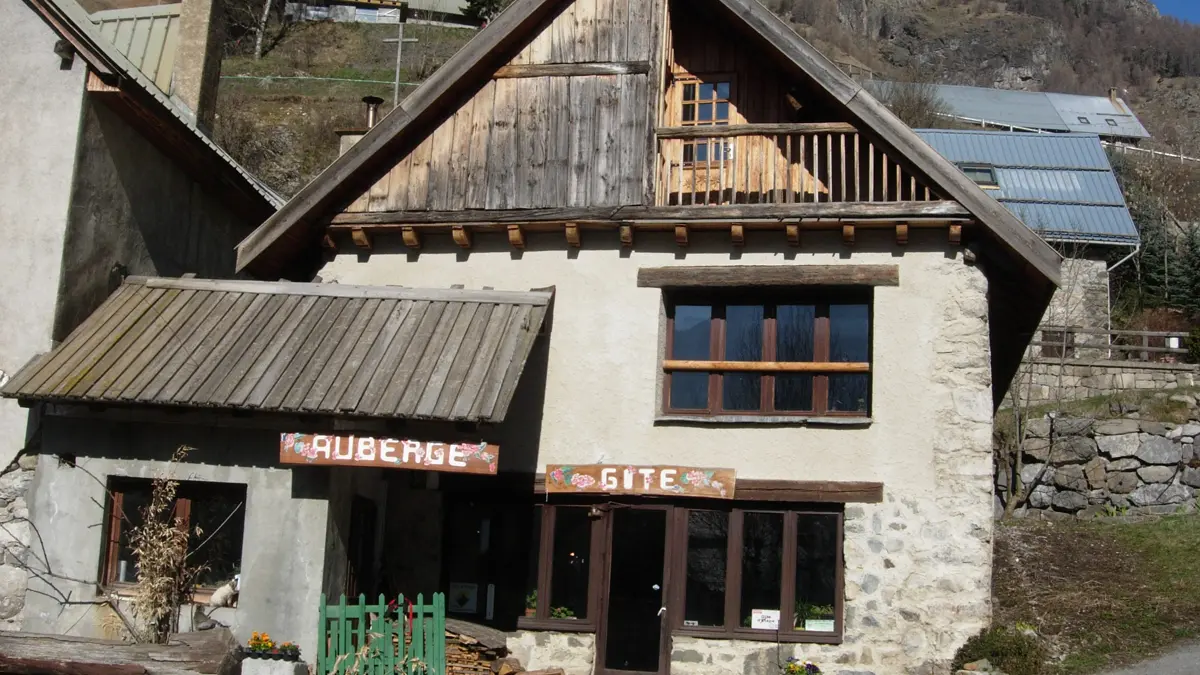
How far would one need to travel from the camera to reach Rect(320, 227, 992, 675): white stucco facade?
1235 cm

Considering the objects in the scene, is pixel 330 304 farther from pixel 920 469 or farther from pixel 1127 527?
pixel 1127 527

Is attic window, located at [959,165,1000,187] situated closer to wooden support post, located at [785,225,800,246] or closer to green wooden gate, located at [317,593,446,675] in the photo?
wooden support post, located at [785,225,800,246]

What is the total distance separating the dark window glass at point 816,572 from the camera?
12.6m

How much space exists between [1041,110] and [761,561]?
164 ft

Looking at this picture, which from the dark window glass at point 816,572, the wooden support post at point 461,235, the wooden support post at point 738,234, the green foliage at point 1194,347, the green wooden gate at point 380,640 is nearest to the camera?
the green wooden gate at point 380,640

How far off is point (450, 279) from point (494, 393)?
2.88 m

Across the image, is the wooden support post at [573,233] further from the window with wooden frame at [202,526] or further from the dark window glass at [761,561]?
the window with wooden frame at [202,526]

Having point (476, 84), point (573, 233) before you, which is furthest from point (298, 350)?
point (476, 84)

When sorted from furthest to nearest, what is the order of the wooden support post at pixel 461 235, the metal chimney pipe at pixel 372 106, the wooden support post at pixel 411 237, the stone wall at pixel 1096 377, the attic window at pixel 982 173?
the attic window at pixel 982 173 < the stone wall at pixel 1096 377 < the metal chimney pipe at pixel 372 106 < the wooden support post at pixel 411 237 < the wooden support post at pixel 461 235

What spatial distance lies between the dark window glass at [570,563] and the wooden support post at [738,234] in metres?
3.54

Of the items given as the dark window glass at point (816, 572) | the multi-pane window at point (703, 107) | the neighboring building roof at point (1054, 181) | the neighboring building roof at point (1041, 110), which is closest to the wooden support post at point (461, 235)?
the multi-pane window at point (703, 107)

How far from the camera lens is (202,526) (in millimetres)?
12539

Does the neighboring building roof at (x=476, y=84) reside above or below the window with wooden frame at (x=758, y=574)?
above

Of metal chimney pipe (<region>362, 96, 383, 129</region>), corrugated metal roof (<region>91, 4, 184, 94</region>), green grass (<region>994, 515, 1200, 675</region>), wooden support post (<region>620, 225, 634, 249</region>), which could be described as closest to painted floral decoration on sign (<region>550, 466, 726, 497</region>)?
wooden support post (<region>620, 225, 634, 249</region>)
